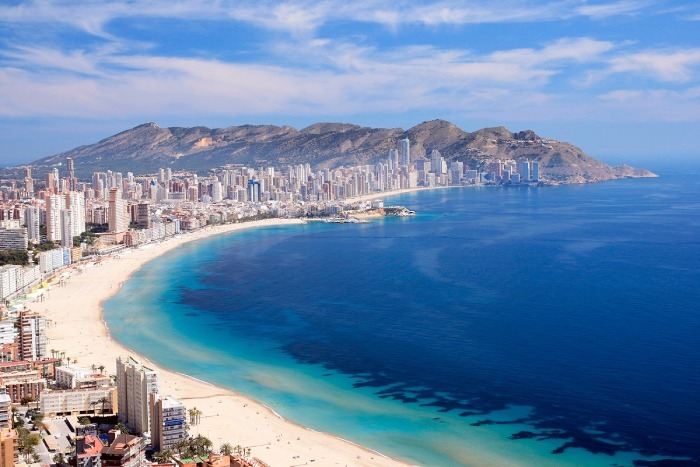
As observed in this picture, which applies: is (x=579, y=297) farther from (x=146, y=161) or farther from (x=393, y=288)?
(x=146, y=161)

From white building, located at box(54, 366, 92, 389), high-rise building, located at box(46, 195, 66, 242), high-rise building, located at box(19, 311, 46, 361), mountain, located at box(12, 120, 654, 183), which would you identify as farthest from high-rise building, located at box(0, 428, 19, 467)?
mountain, located at box(12, 120, 654, 183)

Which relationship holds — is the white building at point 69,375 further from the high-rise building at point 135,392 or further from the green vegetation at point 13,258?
the green vegetation at point 13,258

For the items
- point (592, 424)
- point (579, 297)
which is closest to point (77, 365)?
point (592, 424)

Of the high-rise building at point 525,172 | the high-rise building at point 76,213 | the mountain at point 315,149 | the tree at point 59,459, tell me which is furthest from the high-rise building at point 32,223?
the high-rise building at point 525,172

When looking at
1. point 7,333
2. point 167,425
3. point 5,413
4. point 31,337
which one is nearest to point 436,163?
point 7,333

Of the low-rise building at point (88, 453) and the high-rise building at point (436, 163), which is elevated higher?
the high-rise building at point (436, 163)

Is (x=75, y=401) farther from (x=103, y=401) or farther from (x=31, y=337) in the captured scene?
(x=31, y=337)
